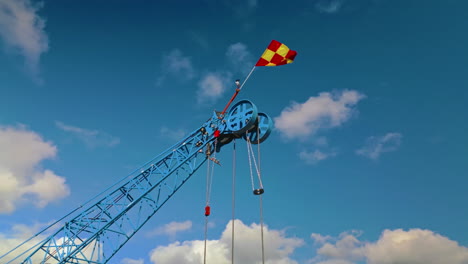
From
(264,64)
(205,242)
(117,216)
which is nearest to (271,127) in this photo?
(264,64)

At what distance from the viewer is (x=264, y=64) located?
22.5 m

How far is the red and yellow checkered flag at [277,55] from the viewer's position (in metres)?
22.0

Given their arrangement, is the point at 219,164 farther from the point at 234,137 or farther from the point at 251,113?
the point at 251,113

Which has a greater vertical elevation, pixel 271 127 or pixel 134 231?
pixel 271 127

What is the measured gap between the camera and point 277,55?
72.7ft

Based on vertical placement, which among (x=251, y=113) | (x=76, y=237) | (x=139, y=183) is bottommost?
(x=76, y=237)

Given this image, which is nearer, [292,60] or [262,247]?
[262,247]

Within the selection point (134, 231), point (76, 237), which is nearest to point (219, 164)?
point (134, 231)

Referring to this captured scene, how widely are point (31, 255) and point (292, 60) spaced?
22.9 meters

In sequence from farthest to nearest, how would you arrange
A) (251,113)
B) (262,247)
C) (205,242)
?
1. (251,113)
2. (205,242)
3. (262,247)

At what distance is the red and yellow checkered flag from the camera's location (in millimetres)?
22000

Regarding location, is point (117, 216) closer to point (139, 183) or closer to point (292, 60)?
point (139, 183)

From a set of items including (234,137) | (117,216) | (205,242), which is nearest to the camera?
(205,242)

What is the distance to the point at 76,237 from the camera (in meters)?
26.1
